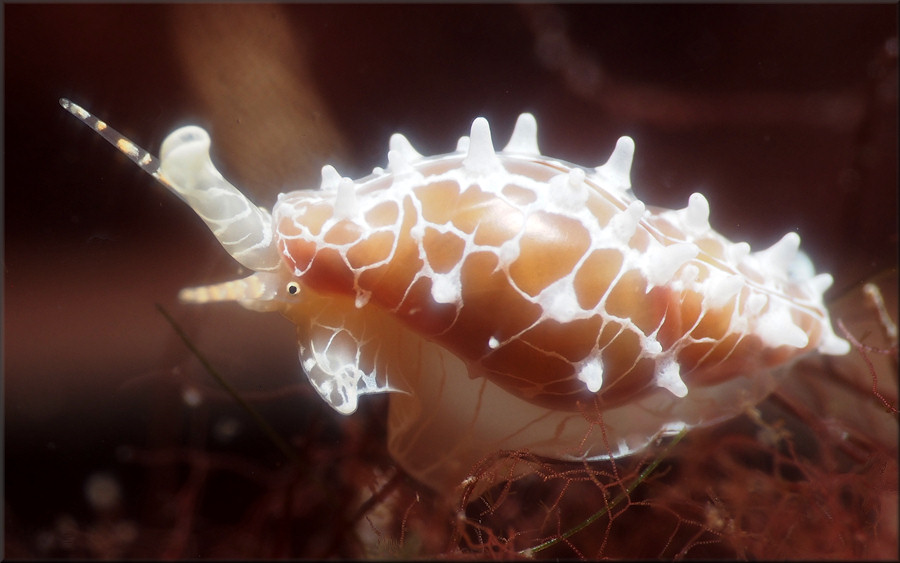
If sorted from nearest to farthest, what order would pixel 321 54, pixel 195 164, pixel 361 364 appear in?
pixel 195 164, pixel 361 364, pixel 321 54

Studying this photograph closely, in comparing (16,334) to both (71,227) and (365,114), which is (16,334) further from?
(365,114)

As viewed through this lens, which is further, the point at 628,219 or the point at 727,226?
the point at 727,226

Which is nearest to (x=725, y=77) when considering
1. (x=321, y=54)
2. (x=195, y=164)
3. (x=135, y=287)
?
→ (x=321, y=54)

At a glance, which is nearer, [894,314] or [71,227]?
[71,227]

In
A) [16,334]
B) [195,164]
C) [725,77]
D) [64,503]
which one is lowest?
[64,503]

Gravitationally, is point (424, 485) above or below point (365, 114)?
below

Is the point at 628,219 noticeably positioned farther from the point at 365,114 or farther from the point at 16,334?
the point at 16,334

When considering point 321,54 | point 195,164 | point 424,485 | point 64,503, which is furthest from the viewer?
point 64,503

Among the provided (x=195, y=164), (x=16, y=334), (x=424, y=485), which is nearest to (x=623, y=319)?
(x=424, y=485)

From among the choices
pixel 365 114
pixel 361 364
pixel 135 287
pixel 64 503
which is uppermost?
pixel 365 114
